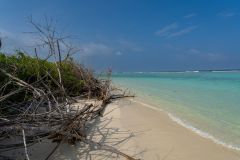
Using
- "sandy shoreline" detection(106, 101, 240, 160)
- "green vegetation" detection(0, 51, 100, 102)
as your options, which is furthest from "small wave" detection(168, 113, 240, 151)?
"green vegetation" detection(0, 51, 100, 102)

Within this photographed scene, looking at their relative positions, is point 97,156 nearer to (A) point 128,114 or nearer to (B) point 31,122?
(B) point 31,122

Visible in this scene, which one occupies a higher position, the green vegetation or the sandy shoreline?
the green vegetation

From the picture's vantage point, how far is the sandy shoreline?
402 cm

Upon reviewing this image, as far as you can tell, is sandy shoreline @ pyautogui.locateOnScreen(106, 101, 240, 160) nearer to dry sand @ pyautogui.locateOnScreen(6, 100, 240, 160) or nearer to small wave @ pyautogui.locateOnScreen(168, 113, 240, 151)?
dry sand @ pyautogui.locateOnScreen(6, 100, 240, 160)

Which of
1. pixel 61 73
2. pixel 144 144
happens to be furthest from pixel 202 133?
pixel 61 73

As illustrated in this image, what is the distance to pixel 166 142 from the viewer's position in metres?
4.61

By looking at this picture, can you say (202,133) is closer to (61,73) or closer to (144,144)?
(144,144)

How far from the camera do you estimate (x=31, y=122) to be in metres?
3.92

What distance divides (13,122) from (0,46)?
2.93 m

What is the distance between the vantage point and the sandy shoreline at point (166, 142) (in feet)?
13.2

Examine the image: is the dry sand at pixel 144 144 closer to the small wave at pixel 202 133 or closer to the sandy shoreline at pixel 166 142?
the sandy shoreline at pixel 166 142

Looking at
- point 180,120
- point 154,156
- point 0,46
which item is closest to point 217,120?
point 180,120

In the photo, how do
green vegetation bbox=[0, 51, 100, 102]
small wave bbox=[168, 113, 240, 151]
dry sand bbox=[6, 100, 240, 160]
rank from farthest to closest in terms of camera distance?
green vegetation bbox=[0, 51, 100, 102] < small wave bbox=[168, 113, 240, 151] < dry sand bbox=[6, 100, 240, 160]

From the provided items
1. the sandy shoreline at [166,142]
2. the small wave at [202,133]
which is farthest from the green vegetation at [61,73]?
the small wave at [202,133]
